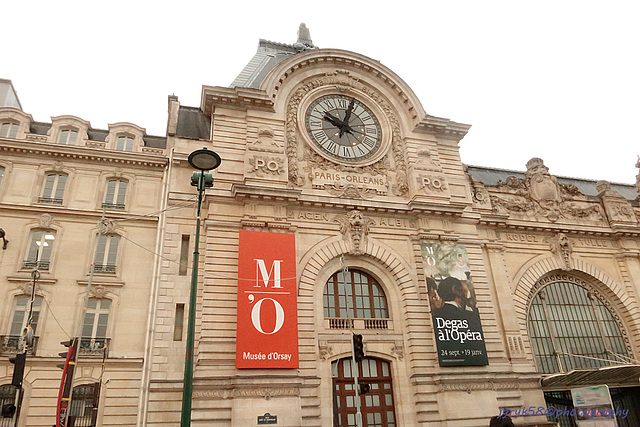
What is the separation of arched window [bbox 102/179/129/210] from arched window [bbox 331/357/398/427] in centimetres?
1365

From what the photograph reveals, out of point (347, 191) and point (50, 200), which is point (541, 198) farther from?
point (50, 200)

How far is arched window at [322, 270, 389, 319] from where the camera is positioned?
23344 millimetres

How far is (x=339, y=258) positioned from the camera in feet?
79.2

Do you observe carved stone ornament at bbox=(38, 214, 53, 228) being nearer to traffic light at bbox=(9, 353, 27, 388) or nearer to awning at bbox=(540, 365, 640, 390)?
traffic light at bbox=(9, 353, 27, 388)

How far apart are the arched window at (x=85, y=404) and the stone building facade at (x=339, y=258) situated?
401mm

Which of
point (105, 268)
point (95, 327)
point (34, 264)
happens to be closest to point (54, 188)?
point (34, 264)

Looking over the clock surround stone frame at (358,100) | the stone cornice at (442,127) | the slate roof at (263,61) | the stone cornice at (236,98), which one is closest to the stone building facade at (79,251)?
the stone cornice at (236,98)

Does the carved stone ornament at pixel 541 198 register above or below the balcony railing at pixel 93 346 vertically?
above

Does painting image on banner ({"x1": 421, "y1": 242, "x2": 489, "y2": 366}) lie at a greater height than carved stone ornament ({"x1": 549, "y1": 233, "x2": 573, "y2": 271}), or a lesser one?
lesser

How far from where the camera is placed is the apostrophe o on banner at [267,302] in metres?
20.3

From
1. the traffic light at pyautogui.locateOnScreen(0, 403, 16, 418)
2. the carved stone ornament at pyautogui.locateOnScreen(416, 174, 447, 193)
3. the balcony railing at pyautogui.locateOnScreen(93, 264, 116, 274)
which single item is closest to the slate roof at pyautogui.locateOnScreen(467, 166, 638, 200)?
the carved stone ornament at pyautogui.locateOnScreen(416, 174, 447, 193)

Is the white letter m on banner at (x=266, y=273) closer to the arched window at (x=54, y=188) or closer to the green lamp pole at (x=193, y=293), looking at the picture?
the green lamp pole at (x=193, y=293)

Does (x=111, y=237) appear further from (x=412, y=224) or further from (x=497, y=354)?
(x=497, y=354)

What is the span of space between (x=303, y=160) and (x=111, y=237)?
35.1 feet
